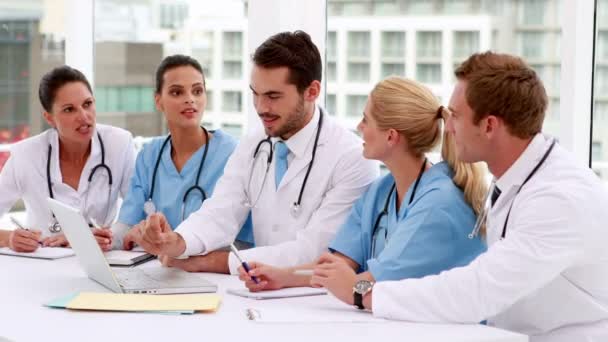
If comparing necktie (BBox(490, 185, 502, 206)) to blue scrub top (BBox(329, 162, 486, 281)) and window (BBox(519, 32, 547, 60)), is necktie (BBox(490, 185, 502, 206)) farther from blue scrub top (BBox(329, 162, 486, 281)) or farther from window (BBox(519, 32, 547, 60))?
window (BBox(519, 32, 547, 60))

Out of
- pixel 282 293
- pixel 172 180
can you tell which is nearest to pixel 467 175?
pixel 282 293

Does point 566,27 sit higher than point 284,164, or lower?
higher

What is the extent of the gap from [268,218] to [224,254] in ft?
0.98

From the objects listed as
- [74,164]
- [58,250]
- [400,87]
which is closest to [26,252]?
[58,250]

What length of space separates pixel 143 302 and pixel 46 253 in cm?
89

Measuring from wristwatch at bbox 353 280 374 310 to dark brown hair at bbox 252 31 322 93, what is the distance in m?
0.91

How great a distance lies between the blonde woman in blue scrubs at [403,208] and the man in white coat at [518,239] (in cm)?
12

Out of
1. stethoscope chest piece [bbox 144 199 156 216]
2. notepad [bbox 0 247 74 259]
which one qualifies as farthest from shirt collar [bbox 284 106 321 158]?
notepad [bbox 0 247 74 259]

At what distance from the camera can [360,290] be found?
2070 mm

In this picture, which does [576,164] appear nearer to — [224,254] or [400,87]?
[400,87]

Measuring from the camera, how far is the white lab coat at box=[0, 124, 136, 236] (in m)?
3.36

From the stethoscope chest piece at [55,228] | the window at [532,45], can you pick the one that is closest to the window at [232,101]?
the stethoscope chest piece at [55,228]

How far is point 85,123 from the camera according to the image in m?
3.37

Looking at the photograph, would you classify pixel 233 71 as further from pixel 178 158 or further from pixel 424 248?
pixel 424 248
